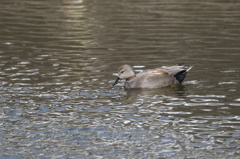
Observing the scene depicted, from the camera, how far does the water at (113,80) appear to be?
9.20 metres

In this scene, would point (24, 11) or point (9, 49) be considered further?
point (24, 11)

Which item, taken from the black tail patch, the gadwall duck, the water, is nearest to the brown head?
the gadwall duck

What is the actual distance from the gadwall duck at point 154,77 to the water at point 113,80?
0.16 meters

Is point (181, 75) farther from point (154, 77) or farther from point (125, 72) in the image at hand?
point (125, 72)

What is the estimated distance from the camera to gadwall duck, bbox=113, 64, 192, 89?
42.4 ft

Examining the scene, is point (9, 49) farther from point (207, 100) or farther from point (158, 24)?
point (207, 100)

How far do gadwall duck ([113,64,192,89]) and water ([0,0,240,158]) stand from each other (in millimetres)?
161

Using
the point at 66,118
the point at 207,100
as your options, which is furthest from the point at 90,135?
the point at 207,100

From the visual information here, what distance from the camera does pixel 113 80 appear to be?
13508 mm

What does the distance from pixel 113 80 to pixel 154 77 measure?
3.29ft

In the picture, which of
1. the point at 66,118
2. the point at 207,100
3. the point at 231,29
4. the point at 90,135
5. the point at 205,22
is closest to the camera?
the point at 90,135

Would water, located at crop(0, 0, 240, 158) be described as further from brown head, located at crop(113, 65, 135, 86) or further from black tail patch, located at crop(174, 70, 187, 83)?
brown head, located at crop(113, 65, 135, 86)

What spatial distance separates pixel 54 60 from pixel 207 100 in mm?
5004

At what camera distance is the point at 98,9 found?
73.6ft
